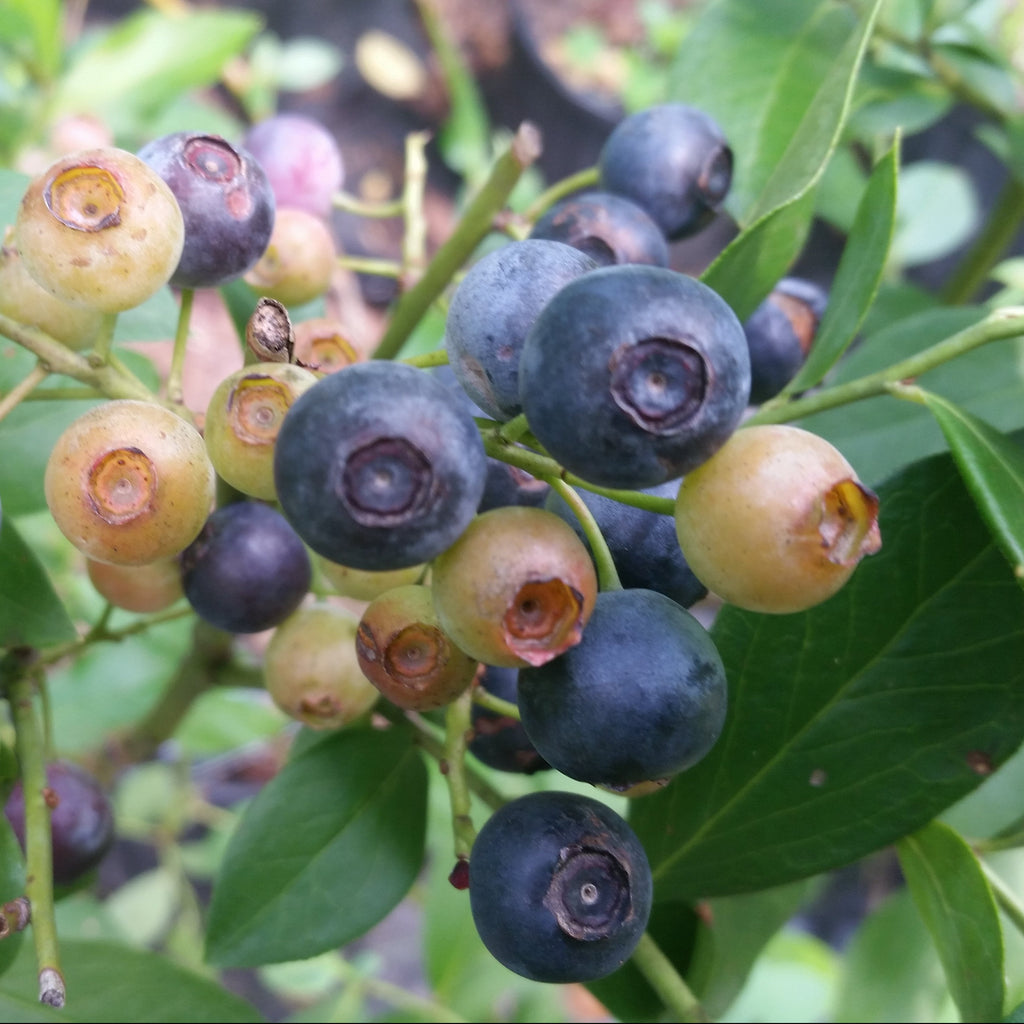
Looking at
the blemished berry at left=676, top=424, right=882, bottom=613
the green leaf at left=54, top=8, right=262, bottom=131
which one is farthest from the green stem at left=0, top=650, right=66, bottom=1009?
the green leaf at left=54, top=8, right=262, bottom=131

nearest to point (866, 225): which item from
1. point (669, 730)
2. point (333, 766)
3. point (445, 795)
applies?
point (669, 730)

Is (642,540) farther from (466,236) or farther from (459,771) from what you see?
(466,236)

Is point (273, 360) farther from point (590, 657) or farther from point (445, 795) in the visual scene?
point (445, 795)

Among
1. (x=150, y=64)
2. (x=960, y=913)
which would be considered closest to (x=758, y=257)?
(x=960, y=913)

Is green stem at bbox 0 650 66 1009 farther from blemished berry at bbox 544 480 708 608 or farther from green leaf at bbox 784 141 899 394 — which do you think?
green leaf at bbox 784 141 899 394

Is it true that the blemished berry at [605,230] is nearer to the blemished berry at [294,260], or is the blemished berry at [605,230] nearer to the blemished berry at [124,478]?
the blemished berry at [294,260]

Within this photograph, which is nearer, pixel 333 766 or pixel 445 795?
pixel 333 766

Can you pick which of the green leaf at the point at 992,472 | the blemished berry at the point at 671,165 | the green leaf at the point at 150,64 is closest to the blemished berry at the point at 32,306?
the blemished berry at the point at 671,165
